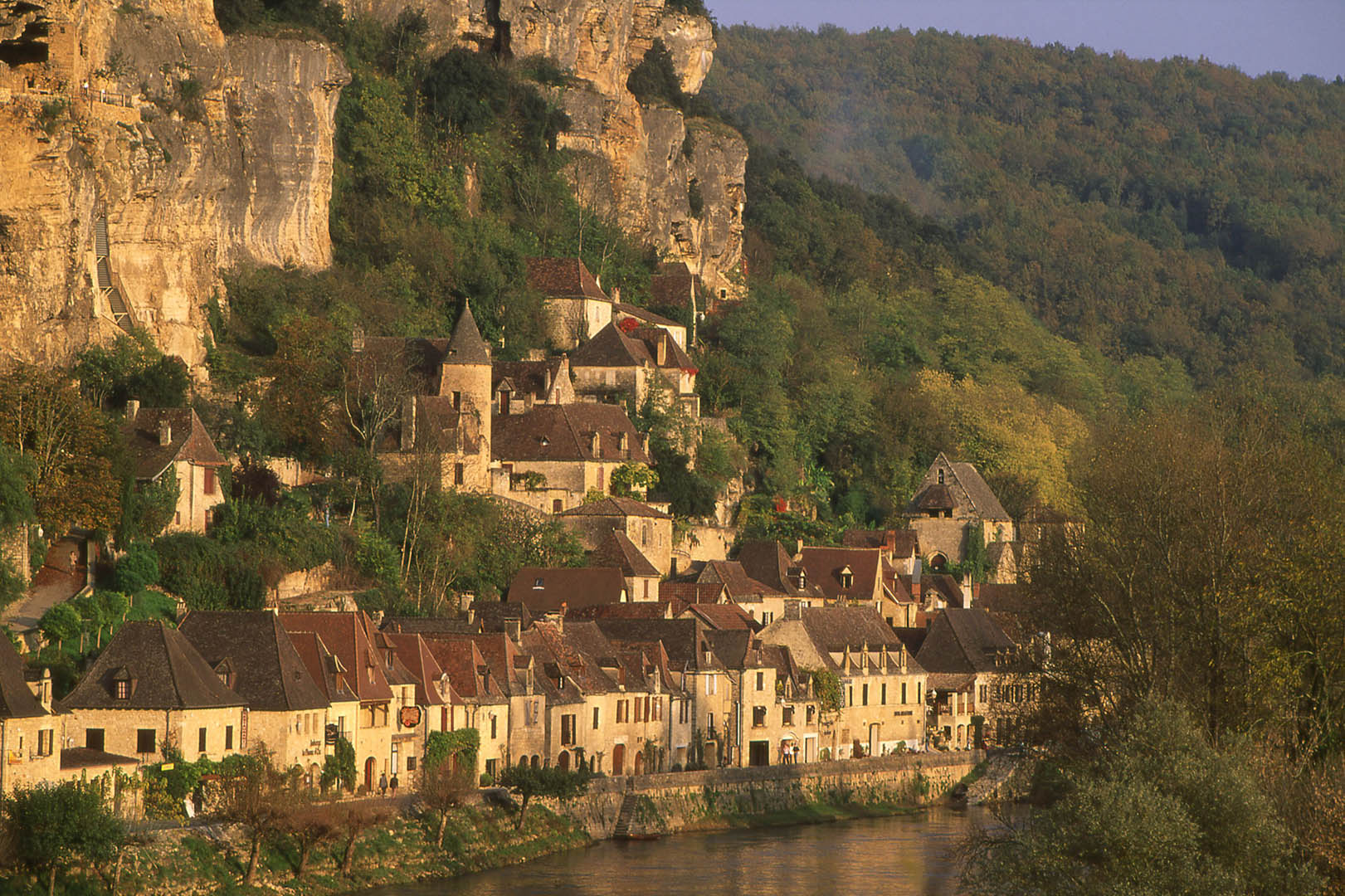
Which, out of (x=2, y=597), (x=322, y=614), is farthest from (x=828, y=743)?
(x=2, y=597)

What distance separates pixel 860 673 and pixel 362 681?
26.1 m

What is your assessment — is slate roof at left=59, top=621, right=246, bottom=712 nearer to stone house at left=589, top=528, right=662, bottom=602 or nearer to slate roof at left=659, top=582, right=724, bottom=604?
stone house at left=589, top=528, right=662, bottom=602

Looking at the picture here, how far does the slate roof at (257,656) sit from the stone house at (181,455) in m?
11.3

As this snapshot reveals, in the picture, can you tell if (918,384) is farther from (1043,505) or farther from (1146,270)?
(1146,270)

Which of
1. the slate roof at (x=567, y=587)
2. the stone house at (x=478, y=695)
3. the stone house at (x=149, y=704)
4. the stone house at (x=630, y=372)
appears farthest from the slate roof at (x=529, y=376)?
the stone house at (x=149, y=704)

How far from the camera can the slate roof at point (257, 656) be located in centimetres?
5359

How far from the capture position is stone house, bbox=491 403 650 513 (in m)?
83.6

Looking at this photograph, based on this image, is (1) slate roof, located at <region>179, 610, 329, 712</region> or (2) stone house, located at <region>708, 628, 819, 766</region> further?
(2) stone house, located at <region>708, 628, 819, 766</region>

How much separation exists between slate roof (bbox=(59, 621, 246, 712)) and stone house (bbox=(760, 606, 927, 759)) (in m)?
28.4

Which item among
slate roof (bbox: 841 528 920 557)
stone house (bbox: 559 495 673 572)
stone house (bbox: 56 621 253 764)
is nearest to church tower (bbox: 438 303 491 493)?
stone house (bbox: 559 495 673 572)

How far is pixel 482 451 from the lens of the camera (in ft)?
264

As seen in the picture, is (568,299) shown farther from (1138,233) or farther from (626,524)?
(1138,233)

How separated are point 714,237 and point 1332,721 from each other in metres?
75.0

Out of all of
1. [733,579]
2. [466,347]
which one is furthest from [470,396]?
[733,579]
